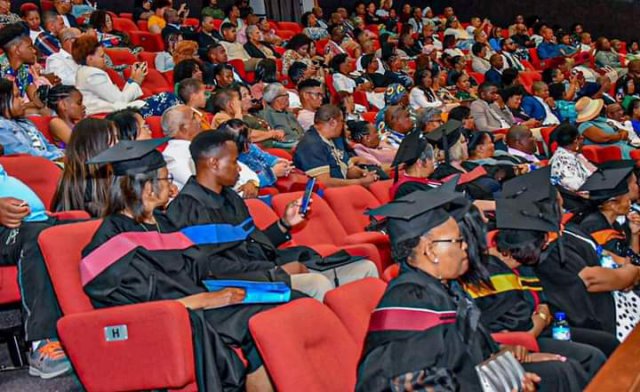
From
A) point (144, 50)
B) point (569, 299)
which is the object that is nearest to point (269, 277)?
point (569, 299)

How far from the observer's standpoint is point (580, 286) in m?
3.20

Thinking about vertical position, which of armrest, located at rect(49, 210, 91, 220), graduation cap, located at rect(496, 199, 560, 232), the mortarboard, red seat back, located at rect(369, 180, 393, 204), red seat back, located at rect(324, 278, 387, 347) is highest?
armrest, located at rect(49, 210, 91, 220)

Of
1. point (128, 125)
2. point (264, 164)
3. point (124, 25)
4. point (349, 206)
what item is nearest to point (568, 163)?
point (349, 206)

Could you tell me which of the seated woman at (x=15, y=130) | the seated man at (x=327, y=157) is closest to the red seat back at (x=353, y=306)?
the seated woman at (x=15, y=130)

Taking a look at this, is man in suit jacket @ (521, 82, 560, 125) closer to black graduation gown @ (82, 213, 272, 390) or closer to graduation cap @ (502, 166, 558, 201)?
graduation cap @ (502, 166, 558, 201)

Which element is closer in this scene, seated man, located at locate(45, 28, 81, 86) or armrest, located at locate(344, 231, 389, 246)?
armrest, located at locate(344, 231, 389, 246)

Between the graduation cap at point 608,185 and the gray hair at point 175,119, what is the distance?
216 cm

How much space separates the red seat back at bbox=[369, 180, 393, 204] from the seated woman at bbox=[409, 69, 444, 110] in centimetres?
298

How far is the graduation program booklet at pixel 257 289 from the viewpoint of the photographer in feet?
9.12

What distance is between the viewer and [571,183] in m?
5.73

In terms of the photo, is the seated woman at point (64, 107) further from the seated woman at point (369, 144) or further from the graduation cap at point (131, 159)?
the seated woman at point (369, 144)

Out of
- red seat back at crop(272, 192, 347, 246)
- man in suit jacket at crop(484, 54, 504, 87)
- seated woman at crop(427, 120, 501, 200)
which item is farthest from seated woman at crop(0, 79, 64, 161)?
man in suit jacket at crop(484, 54, 504, 87)

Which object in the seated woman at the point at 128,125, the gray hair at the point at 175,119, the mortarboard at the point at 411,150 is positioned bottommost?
the mortarboard at the point at 411,150

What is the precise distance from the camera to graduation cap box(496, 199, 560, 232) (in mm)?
3064
